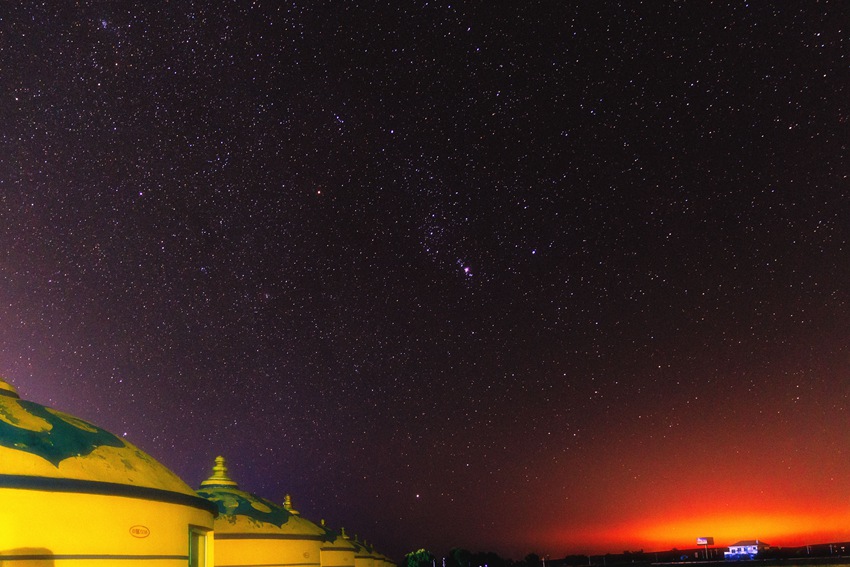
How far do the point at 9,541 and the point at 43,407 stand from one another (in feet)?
12.1

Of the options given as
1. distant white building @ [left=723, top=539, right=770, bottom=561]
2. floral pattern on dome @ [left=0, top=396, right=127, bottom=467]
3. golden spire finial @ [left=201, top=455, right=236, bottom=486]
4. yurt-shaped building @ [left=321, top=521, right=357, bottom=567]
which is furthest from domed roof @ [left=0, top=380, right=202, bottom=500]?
distant white building @ [left=723, top=539, right=770, bottom=561]

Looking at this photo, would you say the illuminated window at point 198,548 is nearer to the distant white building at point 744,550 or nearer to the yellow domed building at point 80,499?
the yellow domed building at point 80,499

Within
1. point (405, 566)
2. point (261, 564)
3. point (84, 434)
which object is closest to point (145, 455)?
point (84, 434)

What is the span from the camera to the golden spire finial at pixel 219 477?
925 inches

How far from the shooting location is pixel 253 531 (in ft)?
65.6

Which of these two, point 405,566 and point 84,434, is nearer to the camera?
point 84,434

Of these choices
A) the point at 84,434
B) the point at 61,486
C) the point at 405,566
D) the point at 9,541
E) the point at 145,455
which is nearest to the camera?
the point at 9,541

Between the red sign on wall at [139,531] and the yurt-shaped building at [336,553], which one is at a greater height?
the red sign on wall at [139,531]

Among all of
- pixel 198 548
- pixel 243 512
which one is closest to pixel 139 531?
pixel 198 548

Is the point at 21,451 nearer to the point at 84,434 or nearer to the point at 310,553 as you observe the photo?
the point at 84,434

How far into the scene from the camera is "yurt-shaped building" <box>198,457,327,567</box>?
19328 millimetres

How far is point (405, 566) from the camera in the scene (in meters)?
74.1

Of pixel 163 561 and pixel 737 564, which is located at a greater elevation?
pixel 163 561

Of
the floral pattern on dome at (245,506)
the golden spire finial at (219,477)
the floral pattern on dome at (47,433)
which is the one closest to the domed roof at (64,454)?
the floral pattern on dome at (47,433)
